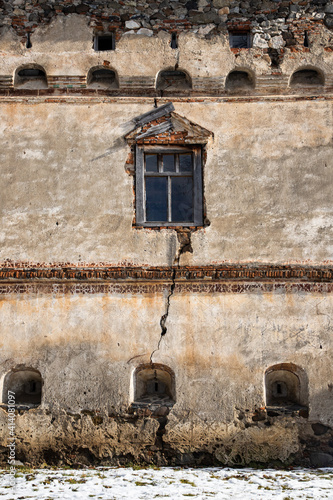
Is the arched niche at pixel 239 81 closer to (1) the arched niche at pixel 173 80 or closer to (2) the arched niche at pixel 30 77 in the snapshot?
(1) the arched niche at pixel 173 80

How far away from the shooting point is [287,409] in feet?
26.0

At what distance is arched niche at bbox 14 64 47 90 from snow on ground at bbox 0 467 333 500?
5.87m

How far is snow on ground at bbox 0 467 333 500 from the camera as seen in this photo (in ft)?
20.6

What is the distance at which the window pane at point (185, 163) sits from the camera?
343 inches

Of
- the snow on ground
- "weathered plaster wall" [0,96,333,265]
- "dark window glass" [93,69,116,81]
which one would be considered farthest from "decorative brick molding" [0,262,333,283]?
"dark window glass" [93,69,116,81]

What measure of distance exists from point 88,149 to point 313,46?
400 cm

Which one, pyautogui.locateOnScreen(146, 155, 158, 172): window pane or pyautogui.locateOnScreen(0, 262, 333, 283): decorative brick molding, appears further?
pyautogui.locateOnScreen(146, 155, 158, 172): window pane

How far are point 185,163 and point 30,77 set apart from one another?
9.60ft

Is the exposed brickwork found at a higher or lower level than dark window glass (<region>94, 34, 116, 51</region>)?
lower

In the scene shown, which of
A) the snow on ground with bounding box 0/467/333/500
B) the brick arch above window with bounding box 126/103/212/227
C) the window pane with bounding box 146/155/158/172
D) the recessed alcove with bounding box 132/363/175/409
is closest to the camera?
the snow on ground with bounding box 0/467/333/500

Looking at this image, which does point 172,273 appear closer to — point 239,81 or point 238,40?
point 239,81

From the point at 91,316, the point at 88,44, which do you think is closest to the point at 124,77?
the point at 88,44

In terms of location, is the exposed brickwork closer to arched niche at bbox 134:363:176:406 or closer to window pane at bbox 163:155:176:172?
arched niche at bbox 134:363:176:406

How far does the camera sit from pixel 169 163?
28.7 feet
